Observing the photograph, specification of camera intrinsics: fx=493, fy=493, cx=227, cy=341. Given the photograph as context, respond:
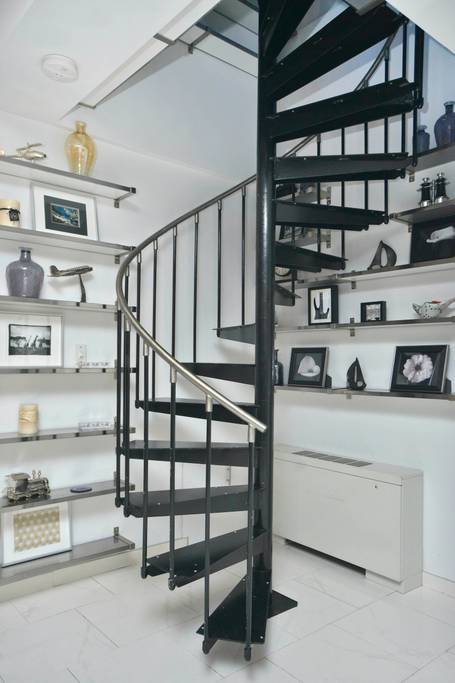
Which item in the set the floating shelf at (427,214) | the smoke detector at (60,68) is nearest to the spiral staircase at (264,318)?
the floating shelf at (427,214)

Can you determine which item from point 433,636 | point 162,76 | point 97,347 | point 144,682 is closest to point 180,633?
point 144,682

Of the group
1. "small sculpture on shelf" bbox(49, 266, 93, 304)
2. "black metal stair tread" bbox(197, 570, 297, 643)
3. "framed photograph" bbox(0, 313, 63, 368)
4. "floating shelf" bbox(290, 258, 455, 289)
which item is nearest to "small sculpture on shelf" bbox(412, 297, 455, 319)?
"floating shelf" bbox(290, 258, 455, 289)

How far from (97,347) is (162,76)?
6.58ft

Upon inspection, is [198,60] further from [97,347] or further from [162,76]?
[97,347]

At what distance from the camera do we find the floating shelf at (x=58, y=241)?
2771 mm

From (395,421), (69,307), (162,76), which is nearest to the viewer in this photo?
(69,307)

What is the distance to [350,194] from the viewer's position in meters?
3.60

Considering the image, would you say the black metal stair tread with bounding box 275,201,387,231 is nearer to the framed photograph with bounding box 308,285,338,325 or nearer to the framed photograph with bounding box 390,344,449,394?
the framed photograph with bounding box 308,285,338,325

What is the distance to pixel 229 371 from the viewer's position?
2.87 meters

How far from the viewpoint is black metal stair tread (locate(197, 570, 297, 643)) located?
2.14m

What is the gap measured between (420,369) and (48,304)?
223cm

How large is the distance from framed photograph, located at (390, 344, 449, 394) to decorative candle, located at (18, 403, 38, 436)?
2.17 m

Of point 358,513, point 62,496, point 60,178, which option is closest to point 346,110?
point 60,178

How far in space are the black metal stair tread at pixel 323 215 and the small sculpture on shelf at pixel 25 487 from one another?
80.5 inches
